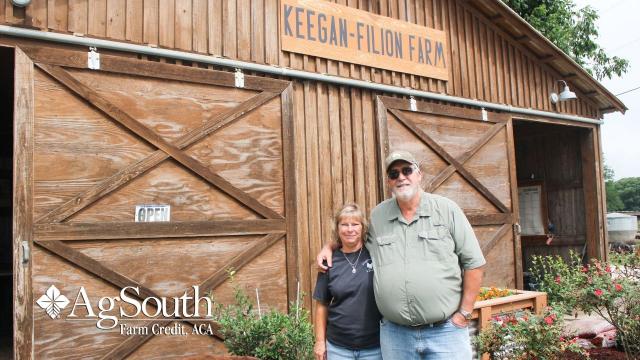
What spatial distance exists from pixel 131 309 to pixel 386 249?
2.68 metres

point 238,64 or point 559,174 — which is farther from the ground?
point 238,64

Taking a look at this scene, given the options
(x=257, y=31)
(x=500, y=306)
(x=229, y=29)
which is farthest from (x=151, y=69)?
(x=500, y=306)

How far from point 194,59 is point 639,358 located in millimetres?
4991

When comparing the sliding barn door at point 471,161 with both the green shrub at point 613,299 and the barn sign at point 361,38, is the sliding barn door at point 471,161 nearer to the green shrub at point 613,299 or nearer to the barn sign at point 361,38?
the barn sign at point 361,38

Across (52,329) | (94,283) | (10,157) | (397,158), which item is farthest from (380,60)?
(10,157)

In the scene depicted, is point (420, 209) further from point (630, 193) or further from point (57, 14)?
point (630, 193)

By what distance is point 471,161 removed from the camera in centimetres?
769

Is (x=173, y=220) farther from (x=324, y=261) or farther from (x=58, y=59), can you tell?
(x=324, y=261)

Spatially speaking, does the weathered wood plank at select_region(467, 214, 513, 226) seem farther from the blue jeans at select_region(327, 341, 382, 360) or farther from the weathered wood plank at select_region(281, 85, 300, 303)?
the blue jeans at select_region(327, 341, 382, 360)

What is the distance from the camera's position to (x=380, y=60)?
6.72m

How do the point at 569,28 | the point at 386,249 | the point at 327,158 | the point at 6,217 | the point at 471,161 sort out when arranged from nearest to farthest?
the point at 386,249 < the point at 327,158 < the point at 471,161 < the point at 6,217 < the point at 569,28

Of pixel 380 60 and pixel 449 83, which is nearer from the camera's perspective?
pixel 380 60

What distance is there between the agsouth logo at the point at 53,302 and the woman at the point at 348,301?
234cm

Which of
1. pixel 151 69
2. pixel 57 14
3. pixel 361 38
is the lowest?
pixel 151 69
